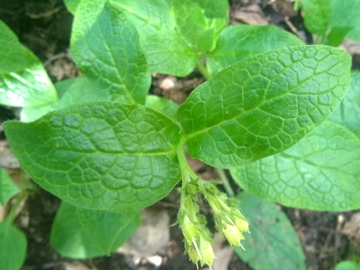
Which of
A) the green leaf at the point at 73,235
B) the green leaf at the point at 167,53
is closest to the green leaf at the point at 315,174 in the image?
the green leaf at the point at 167,53

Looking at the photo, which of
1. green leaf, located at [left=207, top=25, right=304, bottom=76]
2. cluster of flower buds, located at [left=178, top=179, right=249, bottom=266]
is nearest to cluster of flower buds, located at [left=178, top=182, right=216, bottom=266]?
cluster of flower buds, located at [left=178, top=179, right=249, bottom=266]

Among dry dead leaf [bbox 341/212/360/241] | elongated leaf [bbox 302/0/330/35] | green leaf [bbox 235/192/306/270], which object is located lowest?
dry dead leaf [bbox 341/212/360/241]

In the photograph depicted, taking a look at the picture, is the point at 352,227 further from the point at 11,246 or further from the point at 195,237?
the point at 11,246

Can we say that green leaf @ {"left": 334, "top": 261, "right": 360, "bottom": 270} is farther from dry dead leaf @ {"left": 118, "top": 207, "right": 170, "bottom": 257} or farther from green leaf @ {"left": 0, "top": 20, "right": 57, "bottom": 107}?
green leaf @ {"left": 0, "top": 20, "right": 57, "bottom": 107}

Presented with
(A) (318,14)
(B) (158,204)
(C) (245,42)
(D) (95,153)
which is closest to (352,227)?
(B) (158,204)

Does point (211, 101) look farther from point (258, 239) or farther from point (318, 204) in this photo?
point (258, 239)

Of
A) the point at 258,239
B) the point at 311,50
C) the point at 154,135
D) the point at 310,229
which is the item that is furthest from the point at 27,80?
the point at 310,229
